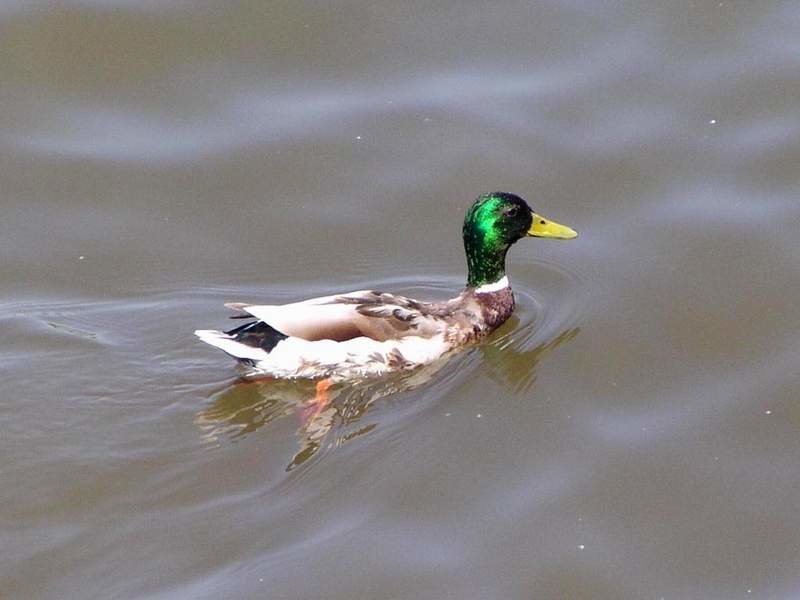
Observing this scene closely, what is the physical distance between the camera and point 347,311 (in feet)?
31.6

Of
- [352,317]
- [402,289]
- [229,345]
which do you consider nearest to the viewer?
[229,345]

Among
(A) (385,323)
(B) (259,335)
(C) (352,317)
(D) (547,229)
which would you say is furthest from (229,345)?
(D) (547,229)

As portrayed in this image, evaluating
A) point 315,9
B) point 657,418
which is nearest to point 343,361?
point 657,418

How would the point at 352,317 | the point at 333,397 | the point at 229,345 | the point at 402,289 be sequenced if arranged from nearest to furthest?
the point at 229,345
the point at 333,397
the point at 352,317
the point at 402,289

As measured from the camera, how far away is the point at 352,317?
9609mm

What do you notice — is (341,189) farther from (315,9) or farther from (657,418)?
(657,418)

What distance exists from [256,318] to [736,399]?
117 inches

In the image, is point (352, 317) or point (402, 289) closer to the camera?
point (352, 317)

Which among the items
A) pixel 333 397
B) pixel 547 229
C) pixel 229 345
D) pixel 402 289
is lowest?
pixel 333 397

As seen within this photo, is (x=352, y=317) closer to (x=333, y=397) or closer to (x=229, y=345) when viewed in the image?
(x=333, y=397)

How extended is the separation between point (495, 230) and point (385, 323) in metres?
1.15

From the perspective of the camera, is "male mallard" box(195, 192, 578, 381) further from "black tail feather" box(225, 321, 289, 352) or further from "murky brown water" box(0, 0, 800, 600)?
"murky brown water" box(0, 0, 800, 600)

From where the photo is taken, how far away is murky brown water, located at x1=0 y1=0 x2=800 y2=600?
7848mm

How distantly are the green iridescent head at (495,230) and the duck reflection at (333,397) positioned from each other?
51cm
